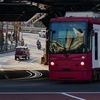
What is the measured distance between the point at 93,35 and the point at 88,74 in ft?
6.55

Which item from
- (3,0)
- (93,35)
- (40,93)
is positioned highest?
(3,0)

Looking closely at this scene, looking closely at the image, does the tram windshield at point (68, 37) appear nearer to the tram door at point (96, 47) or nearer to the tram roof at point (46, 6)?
the tram door at point (96, 47)

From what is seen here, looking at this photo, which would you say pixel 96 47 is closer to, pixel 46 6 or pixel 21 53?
pixel 46 6

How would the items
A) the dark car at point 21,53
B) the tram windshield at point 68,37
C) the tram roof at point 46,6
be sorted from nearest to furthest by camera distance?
1. the tram windshield at point 68,37
2. the tram roof at point 46,6
3. the dark car at point 21,53

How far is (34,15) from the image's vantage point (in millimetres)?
43812

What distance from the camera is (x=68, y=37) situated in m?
25.0

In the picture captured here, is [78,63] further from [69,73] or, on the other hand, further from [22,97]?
[22,97]

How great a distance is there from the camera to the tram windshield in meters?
24.8

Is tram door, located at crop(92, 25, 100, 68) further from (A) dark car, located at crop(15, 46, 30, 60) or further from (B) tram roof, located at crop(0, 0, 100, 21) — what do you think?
(A) dark car, located at crop(15, 46, 30, 60)

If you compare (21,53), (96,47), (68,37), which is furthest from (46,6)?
(21,53)

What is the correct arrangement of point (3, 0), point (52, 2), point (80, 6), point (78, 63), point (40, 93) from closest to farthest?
point (40, 93) → point (78, 63) → point (3, 0) → point (52, 2) → point (80, 6)

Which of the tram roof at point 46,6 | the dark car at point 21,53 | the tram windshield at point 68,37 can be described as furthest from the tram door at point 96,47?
the dark car at point 21,53

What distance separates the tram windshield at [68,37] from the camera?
81.4 ft

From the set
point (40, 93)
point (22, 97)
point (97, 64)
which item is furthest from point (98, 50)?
point (22, 97)
